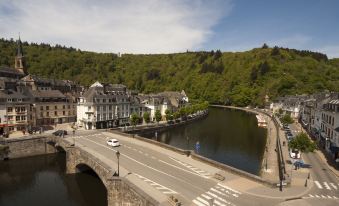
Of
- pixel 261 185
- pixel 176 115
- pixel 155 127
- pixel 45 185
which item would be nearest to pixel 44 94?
pixel 155 127

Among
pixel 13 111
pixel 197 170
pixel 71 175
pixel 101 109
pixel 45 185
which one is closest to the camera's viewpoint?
pixel 197 170

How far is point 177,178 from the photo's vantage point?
31.9 m

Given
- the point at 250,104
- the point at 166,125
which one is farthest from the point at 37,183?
the point at 250,104

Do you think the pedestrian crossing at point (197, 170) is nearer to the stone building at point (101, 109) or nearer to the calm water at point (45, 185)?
the calm water at point (45, 185)

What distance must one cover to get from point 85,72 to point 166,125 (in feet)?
404

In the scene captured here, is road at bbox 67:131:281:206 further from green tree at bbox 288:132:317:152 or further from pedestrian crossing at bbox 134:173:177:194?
A: green tree at bbox 288:132:317:152

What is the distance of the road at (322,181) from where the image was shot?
2902cm

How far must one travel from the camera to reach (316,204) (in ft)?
86.2

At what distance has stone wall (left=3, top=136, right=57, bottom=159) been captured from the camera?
186ft

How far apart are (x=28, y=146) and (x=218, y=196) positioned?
46.2m

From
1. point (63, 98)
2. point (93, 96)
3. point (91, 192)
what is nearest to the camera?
point (91, 192)

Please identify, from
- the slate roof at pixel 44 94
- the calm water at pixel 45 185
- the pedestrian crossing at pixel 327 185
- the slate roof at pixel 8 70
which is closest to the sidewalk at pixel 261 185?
the pedestrian crossing at pixel 327 185

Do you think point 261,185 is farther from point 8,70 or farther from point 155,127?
point 8,70

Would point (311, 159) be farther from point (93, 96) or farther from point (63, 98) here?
point (63, 98)
